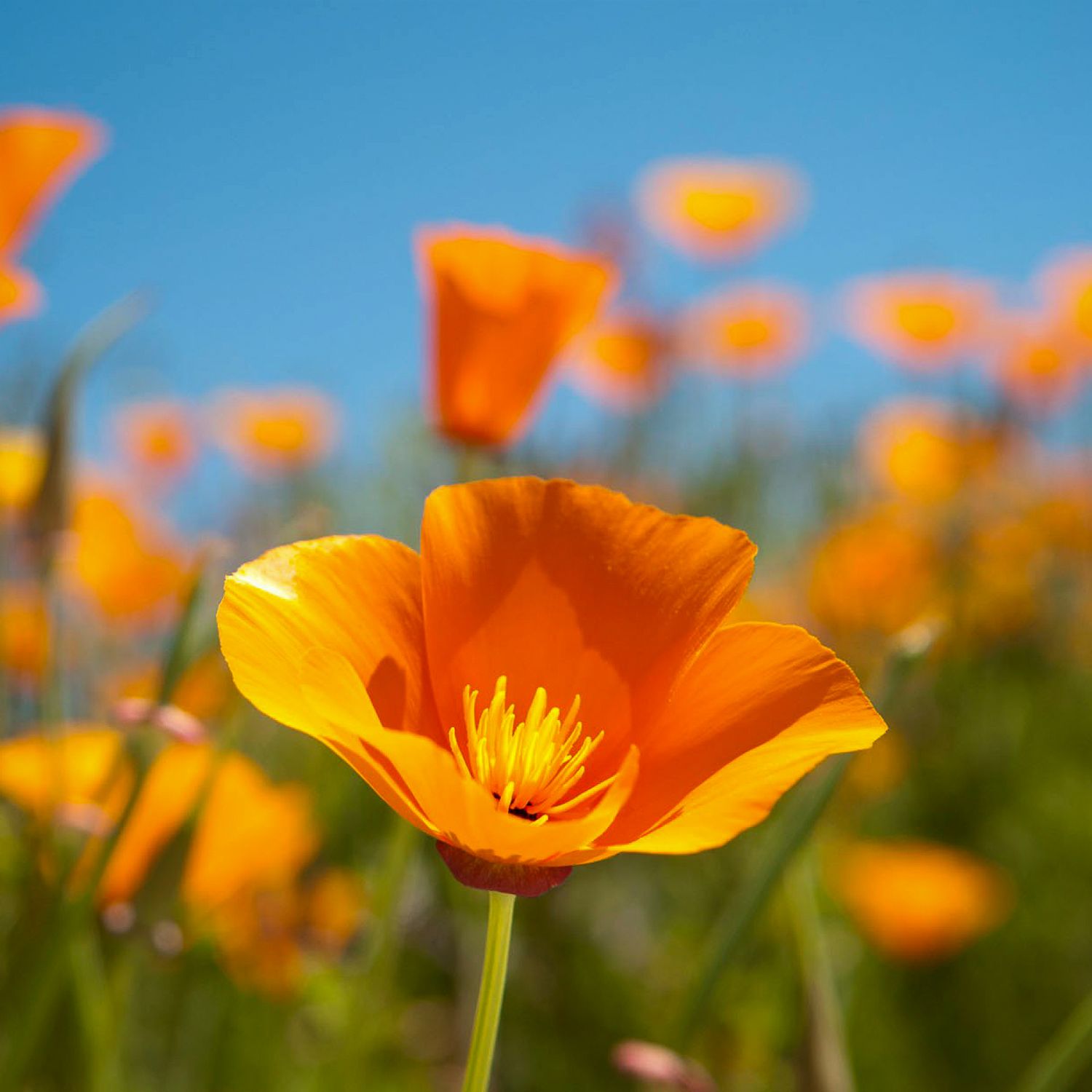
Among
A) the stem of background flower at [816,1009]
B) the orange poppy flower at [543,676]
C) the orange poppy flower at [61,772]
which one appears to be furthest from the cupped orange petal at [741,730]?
the orange poppy flower at [61,772]

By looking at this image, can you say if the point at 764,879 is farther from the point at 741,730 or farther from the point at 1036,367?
the point at 1036,367

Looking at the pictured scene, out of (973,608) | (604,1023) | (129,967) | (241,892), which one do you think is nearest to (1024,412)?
(973,608)

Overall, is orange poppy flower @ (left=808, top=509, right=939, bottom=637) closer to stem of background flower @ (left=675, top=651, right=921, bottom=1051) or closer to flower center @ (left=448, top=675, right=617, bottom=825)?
stem of background flower @ (left=675, top=651, right=921, bottom=1051)

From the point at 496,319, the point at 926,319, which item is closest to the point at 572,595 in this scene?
the point at 496,319

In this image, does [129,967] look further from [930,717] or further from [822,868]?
[930,717]

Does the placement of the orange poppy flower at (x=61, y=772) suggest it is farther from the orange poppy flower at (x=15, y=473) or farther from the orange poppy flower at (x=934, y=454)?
the orange poppy flower at (x=934, y=454)

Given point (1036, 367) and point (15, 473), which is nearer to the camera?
point (15, 473)

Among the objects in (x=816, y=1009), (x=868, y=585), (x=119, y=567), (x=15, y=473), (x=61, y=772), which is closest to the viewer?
(x=816, y=1009)
